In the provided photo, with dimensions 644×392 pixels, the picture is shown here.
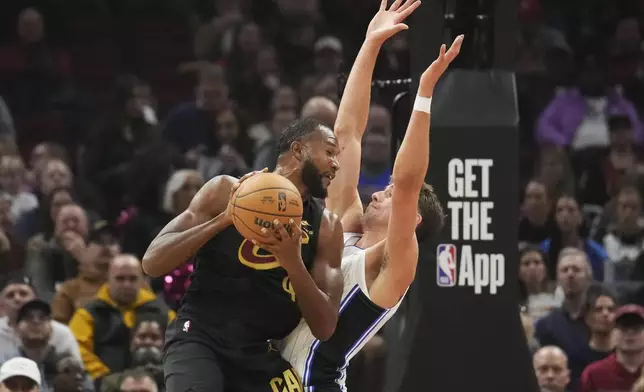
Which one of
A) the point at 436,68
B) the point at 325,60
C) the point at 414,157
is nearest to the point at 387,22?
the point at 436,68

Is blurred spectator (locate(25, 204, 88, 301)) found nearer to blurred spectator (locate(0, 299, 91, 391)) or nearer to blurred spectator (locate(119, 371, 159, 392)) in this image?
blurred spectator (locate(0, 299, 91, 391))

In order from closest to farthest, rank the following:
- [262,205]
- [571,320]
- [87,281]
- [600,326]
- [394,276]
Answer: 1. [262,205]
2. [394,276]
3. [600,326]
4. [571,320]
5. [87,281]

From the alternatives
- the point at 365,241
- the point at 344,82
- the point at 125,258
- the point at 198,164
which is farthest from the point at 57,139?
the point at 365,241

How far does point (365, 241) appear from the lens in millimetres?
7617

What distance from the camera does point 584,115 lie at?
50.1 feet

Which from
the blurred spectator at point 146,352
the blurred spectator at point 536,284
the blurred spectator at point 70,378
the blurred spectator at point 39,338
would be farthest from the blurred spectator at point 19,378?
the blurred spectator at point 536,284

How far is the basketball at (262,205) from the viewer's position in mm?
6172

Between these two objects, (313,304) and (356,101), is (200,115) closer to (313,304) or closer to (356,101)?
(356,101)

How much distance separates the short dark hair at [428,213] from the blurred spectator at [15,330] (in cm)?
395

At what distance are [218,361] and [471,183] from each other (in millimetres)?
2397

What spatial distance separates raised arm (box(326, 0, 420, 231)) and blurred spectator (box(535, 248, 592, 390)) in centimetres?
388

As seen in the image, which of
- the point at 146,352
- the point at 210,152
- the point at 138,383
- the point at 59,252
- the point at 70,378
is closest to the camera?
the point at 138,383

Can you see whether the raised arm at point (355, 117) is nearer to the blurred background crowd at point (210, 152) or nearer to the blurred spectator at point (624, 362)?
the blurred background crowd at point (210, 152)

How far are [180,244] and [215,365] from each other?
2.05 ft
